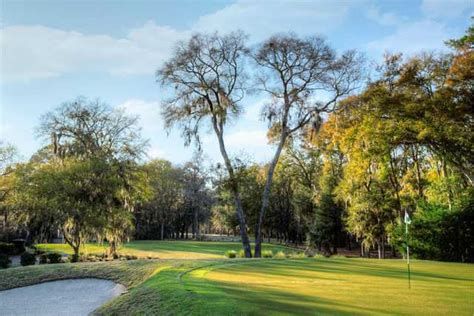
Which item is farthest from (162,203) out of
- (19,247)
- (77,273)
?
(77,273)

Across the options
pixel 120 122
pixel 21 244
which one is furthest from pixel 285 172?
pixel 21 244

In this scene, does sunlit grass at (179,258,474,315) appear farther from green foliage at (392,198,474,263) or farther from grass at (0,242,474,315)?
green foliage at (392,198,474,263)

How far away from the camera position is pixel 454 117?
68.5 feet

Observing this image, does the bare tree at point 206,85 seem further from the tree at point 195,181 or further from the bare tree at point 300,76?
the tree at point 195,181

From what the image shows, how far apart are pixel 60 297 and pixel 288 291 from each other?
8.92 meters

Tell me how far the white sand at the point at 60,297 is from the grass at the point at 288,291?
2.94 feet

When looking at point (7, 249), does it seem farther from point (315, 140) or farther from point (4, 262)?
point (315, 140)

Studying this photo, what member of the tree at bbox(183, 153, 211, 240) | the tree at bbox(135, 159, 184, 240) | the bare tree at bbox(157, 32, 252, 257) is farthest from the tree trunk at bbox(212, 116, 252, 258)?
the tree at bbox(135, 159, 184, 240)

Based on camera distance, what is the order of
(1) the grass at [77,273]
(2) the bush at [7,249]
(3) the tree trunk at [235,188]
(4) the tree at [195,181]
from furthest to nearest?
1. (4) the tree at [195,181]
2. (2) the bush at [7,249]
3. (3) the tree trunk at [235,188]
4. (1) the grass at [77,273]

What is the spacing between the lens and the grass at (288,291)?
7258mm

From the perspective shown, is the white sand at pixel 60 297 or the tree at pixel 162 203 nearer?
the white sand at pixel 60 297

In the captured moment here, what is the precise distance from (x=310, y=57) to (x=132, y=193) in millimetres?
A: 16101

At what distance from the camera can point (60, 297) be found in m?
13.9

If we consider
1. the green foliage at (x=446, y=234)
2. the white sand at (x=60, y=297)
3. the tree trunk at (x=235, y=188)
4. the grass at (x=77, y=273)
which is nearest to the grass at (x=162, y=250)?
the tree trunk at (x=235, y=188)
